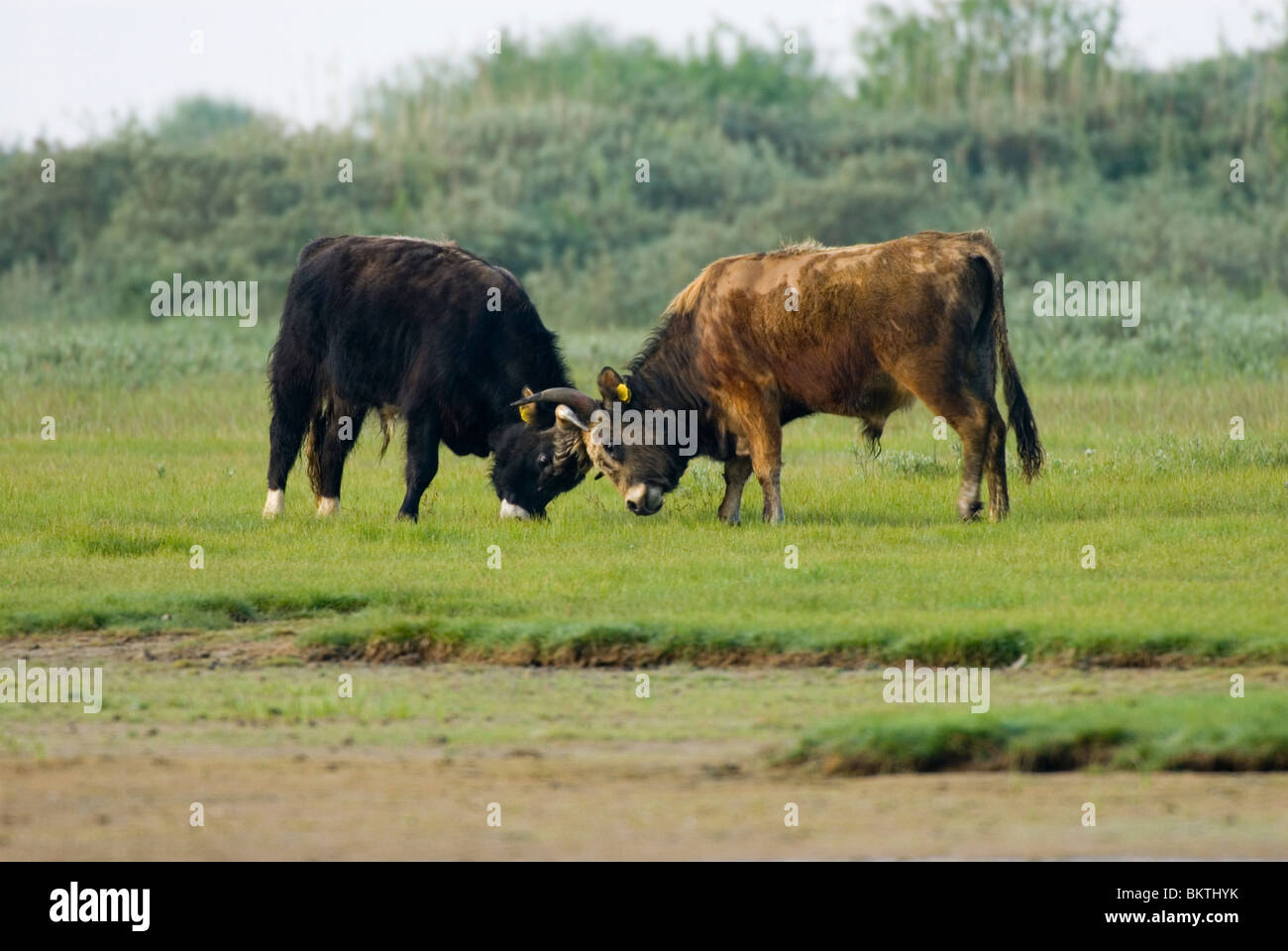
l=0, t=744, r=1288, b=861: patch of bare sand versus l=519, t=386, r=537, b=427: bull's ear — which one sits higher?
l=519, t=386, r=537, b=427: bull's ear

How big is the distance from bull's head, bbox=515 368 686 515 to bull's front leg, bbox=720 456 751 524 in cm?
46

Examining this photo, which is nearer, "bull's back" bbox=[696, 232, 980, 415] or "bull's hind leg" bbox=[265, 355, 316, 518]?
"bull's back" bbox=[696, 232, 980, 415]

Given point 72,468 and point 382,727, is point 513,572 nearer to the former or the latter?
point 382,727

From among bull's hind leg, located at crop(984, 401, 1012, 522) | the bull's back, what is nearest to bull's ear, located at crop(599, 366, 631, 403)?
the bull's back

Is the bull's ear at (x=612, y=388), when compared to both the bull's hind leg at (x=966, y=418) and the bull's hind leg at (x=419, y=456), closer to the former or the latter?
the bull's hind leg at (x=419, y=456)

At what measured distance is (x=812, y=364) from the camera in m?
14.6

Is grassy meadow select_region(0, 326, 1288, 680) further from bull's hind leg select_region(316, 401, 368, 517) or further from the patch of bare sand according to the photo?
the patch of bare sand

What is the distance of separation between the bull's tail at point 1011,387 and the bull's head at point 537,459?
304 centimetres

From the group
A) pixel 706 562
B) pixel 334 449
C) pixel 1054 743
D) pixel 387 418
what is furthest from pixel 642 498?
pixel 1054 743

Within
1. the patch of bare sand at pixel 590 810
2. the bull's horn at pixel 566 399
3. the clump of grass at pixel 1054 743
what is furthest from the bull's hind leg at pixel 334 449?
the clump of grass at pixel 1054 743

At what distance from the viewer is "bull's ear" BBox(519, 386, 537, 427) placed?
1502 centimetres

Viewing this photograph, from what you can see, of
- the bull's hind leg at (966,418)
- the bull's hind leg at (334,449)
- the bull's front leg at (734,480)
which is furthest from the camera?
the bull's hind leg at (334,449)

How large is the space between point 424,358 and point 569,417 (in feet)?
4.03

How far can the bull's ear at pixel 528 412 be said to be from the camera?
1502 cm
